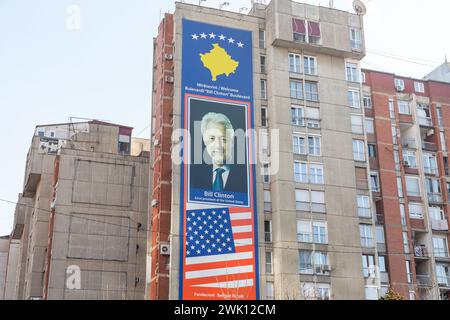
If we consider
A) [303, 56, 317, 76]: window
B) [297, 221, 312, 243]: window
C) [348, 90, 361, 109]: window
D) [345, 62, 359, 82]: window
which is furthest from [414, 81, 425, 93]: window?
[297, 221, 312, 243]: window

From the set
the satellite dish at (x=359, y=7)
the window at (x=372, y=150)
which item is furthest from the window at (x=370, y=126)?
the satellite dish at (x=359, y=7)

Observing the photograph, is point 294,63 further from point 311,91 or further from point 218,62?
point 218,62

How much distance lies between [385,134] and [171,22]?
26321 mm

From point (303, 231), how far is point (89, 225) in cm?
2548

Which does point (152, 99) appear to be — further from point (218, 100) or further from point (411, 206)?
point (411, 206)

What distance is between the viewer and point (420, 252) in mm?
67188

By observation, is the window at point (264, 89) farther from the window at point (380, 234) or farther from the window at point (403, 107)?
the window at point (380, 234)

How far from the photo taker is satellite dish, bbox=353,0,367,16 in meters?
73.1

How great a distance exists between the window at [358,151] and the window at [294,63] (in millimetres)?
9867

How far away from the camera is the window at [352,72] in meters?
70.7

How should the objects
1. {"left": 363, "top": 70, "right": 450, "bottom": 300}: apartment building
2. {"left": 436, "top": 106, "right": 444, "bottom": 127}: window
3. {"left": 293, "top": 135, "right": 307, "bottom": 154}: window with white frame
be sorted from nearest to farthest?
{"left": 293, "top": 135, "right": 307, "bottom": 154}: window with white frame < {"left": 363, "top": 70, "right": 450, "bottom": 300}: apartment building < {"left": 436, "top": 106, "right": 444, "bottom": 127}: window

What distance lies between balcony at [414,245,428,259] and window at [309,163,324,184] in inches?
507

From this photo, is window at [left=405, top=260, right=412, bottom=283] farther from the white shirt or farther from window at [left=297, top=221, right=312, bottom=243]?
the white shirt
